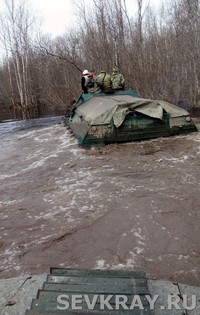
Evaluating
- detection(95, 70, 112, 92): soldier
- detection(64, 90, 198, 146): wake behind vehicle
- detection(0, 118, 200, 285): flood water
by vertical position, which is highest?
detection(95, 70, 112, 92): soldier

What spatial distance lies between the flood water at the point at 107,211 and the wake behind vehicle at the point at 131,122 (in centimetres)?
31

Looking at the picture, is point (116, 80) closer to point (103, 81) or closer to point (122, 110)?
point (103, 81)

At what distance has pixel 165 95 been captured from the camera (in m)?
17.8

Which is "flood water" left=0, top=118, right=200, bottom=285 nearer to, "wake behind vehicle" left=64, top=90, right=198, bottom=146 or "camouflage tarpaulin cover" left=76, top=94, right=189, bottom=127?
"wake behind vehicle" left=64, top=90, right=198, bottom=146

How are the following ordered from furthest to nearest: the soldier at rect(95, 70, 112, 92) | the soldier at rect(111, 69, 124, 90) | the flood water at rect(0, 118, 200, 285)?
the soldier at rect(111, 69, 124, 90), the soldier at rect(95, 70, 112, 92), the flood water at rect(0, 118, 200, 285)

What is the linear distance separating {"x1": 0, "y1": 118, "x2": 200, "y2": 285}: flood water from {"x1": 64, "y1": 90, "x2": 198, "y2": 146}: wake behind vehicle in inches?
12.3

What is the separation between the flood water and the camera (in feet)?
10.9

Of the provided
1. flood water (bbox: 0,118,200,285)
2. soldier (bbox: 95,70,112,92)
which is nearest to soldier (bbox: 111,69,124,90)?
soldier (bbox: 95,70,112,92)

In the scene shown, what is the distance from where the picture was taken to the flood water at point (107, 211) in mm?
3322

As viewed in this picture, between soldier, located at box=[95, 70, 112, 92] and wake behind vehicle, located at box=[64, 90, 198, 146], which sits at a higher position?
soldier, located at box=[95, 70, 112, 92]

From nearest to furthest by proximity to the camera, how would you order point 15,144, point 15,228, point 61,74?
point 15,228 < point 15,144 < point 61,74

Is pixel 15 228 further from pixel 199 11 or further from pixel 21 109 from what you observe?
pixel 21 109

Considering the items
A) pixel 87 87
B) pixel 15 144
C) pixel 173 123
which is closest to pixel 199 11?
pixel 87 87

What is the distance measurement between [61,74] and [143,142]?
18244 millimetres
